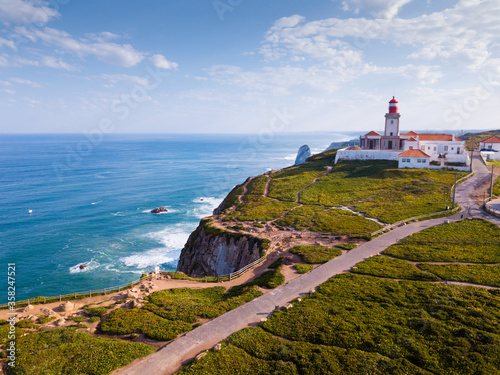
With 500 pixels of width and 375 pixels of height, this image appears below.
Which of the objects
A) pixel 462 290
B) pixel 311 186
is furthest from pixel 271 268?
pixel 311 186

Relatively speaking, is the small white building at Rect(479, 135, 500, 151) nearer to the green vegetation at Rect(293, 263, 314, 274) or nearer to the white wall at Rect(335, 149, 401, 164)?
the white wall at Rect(335, 149, 401, 164)

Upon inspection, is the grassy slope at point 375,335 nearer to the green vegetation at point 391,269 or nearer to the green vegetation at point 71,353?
the green vegetation at point 391,269

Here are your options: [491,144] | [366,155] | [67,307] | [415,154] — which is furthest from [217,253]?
[491,144]

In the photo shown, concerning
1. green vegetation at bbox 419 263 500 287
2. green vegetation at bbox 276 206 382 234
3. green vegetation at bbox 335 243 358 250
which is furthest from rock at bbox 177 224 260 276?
green vegetation at bbox 419 263 500 287

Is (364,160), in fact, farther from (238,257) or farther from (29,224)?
(29,224)

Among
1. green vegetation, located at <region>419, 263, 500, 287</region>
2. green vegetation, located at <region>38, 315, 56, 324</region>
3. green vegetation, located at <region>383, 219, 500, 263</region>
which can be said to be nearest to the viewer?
green vegetation, located at <region>38, 315, 56, 324</region>

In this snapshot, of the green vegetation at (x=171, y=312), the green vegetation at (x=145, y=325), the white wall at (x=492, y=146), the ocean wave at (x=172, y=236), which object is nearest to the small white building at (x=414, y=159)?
the white wall at (x=492, y=146)
